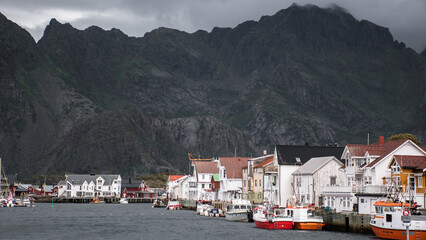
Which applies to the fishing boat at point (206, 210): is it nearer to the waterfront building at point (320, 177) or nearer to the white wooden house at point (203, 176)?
the white wooden house at point (203, 176)

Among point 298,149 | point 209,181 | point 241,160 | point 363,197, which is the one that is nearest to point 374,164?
point 363,197

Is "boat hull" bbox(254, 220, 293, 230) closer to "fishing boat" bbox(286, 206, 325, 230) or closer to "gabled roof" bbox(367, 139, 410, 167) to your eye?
"fishing boat" bbox(286, 206, 325, 230)

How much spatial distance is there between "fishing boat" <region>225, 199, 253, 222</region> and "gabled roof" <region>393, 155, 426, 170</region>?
3995cm

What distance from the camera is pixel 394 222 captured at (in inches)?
2985

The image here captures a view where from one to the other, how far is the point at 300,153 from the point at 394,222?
52.0 m

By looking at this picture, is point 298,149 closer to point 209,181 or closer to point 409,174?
point 409,174

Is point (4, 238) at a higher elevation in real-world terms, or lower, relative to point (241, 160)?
lower

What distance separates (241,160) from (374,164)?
71.6 m

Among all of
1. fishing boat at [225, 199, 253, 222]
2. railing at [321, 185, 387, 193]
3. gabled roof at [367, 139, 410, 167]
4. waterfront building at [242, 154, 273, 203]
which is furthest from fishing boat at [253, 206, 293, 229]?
waterfront building at [242, 154, 273, 203]

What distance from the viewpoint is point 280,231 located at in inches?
3893

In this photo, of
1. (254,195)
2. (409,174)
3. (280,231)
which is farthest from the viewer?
(254,195)

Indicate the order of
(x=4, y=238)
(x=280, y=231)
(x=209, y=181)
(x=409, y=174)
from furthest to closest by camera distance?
(x=209, y=181)
(x=280, y=231)
(x=4, y=238)
(x=409, y=174)

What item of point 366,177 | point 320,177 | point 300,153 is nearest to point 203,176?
point 300,153

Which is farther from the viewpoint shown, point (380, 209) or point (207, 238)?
point (207, 238)
